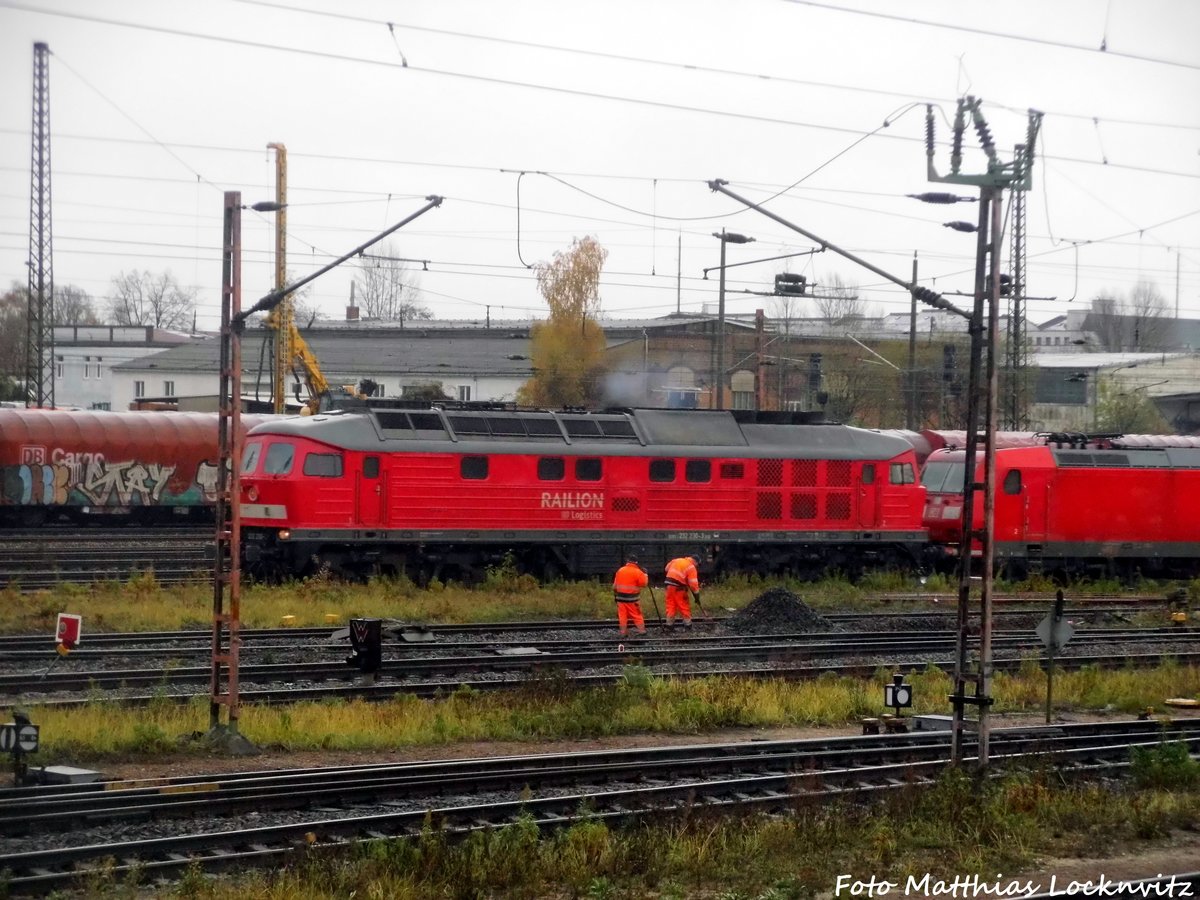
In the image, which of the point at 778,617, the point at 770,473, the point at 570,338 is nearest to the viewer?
the point at 778,617

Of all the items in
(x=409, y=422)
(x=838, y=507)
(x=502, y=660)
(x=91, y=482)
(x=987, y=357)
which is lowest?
(x=502, y=660)

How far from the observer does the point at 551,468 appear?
28578mm

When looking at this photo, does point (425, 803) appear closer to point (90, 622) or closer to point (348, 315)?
point (90, 622)

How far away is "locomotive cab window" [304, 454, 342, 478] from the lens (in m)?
26.6

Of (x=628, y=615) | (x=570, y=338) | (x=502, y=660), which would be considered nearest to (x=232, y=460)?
(x=502, y=660)

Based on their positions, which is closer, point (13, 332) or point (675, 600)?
point (675, 600)

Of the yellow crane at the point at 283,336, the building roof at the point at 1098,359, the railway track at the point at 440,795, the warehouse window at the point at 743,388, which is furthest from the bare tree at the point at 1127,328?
the railway track at the point at 440,795

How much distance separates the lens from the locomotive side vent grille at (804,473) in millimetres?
30594

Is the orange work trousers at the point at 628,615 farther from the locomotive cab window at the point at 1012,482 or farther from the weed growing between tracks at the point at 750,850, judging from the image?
the locomotive cab window at the point at 1012,482

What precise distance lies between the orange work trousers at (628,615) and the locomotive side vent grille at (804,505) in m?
7.99

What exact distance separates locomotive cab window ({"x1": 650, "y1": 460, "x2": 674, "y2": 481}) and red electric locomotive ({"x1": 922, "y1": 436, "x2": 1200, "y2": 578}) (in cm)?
733

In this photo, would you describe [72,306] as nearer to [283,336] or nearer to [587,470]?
[283,336]

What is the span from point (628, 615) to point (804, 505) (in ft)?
28.4

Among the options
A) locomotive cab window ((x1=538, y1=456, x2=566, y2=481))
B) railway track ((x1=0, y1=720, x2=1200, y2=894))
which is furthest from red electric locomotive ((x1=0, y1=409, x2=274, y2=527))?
railway track ((x1=0, y1=720, x2=1200, y2=894))
